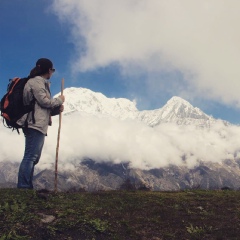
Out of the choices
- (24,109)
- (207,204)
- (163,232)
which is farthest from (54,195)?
(207,204)

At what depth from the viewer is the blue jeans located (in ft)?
41.4

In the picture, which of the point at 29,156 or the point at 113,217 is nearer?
the point at 113,217

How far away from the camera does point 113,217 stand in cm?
980

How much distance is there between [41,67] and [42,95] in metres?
1.24

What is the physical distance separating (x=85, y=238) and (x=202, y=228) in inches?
120

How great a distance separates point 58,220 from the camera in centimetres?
902

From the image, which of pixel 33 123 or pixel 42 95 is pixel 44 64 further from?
pixel 33 123

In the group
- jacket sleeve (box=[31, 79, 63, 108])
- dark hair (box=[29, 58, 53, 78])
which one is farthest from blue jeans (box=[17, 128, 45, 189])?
dark hair (box=[29, 58, 53, 78])

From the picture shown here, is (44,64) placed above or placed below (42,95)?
above

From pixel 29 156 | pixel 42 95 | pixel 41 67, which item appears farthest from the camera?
pixel 41 67

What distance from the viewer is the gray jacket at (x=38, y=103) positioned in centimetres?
1276

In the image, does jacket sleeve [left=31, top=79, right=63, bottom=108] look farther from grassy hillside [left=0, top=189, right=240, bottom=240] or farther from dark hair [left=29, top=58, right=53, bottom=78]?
grassy hillside [left=0, top=189, right=240, bottom=240]

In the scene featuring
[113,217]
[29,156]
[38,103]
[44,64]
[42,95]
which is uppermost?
[44,64]

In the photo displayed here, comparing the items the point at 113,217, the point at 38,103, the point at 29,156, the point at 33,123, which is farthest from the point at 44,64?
the point at 113,217
